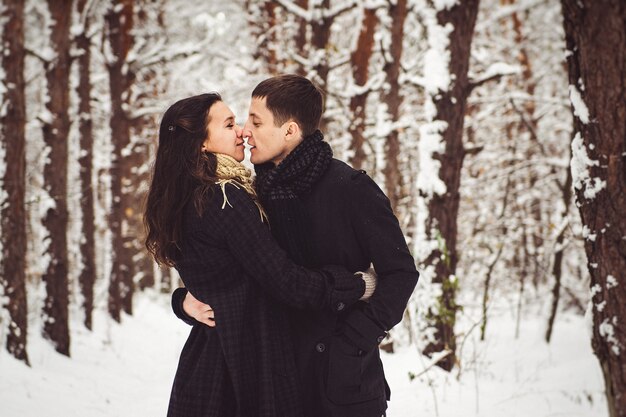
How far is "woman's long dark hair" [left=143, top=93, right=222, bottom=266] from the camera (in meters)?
2.37

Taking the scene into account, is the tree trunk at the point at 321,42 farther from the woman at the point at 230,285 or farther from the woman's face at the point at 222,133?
the woman at the point at 230,285

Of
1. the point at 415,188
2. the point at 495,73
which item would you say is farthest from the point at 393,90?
the point at 495,73

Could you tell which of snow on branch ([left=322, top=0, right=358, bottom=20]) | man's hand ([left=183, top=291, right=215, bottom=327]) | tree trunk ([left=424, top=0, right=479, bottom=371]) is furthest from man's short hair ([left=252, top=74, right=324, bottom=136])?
snow on branch ([left=322, top=0, right=358, bottom=20])

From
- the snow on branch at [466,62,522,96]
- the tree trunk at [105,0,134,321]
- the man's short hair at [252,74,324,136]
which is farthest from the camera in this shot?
the tree trunk at [105,0,134,321]

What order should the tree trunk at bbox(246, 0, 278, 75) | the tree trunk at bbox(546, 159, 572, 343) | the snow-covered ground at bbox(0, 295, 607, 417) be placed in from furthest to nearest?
1. the tree trunk at bbox(246, 0, 278, 75)
2. the tree trunk at bbox(546, 159, 572, 343)
3. the snow-covered ground at bbox(0, 295, 607, 417)

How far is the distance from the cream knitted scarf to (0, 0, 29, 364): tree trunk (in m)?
5.37

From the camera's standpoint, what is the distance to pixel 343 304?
2.26m

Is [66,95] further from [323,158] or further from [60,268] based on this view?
[323,158]

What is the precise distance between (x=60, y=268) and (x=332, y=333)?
7.79 meters

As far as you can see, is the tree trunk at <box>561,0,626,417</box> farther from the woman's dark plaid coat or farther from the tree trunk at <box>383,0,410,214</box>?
the tree trunk at <box>383,0,410,214</box>

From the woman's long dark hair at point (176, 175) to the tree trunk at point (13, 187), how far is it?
16.9ft

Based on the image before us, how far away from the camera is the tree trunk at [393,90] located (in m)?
9.27

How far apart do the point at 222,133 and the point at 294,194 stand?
54 centimetres

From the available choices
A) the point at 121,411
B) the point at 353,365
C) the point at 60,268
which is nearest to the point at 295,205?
the point at 353,365
